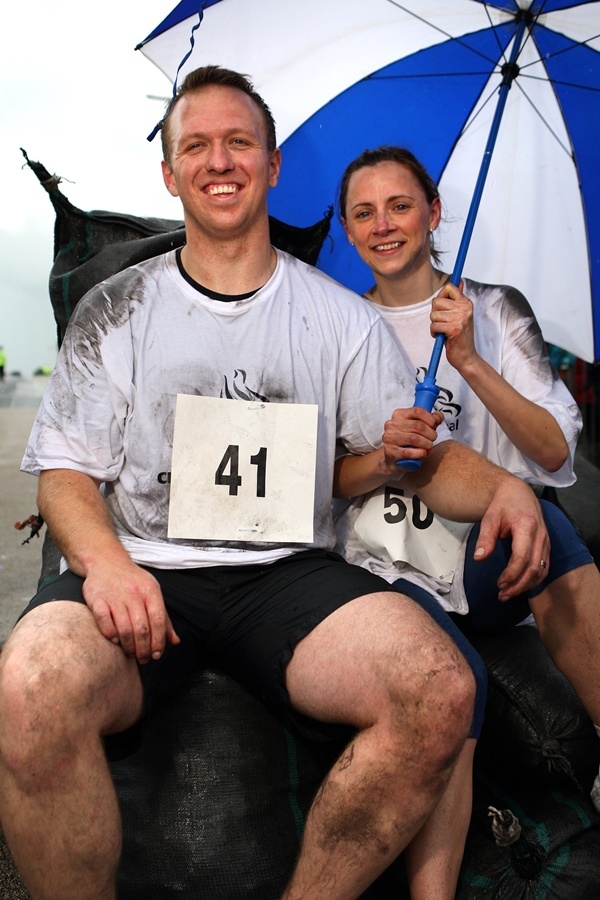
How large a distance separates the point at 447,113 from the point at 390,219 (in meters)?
0.64

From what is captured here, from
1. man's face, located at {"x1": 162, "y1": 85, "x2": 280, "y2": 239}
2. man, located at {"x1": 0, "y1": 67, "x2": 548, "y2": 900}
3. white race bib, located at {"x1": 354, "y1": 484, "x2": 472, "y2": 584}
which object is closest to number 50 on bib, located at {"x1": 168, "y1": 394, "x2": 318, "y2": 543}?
man, located at {"x1": 0, "y1": 67, "x2": 548, "y2": 900}

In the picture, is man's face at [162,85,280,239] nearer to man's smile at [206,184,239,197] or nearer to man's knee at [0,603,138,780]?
man's smile at [206,184,239,197]

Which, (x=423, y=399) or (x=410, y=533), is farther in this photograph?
(x=410, y=533)

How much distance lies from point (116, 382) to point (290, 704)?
0.82 meters

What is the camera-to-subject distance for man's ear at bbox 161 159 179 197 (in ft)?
8.04

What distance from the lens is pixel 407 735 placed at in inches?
68.3

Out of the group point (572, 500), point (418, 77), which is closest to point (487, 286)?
point (418, 77)

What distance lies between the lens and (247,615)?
6.72 ft

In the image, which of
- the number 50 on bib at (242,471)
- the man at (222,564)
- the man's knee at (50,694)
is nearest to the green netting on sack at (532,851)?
the man at (222,564)

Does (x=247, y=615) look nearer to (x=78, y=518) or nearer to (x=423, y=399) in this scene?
(x=78, y=518)

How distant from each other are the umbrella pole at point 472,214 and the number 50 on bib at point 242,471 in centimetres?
24

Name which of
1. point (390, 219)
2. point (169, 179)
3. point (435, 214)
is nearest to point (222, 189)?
point (169, 179)

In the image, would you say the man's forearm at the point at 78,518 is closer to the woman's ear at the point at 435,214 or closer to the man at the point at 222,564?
the man at the point at 222,564

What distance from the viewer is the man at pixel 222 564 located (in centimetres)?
167
